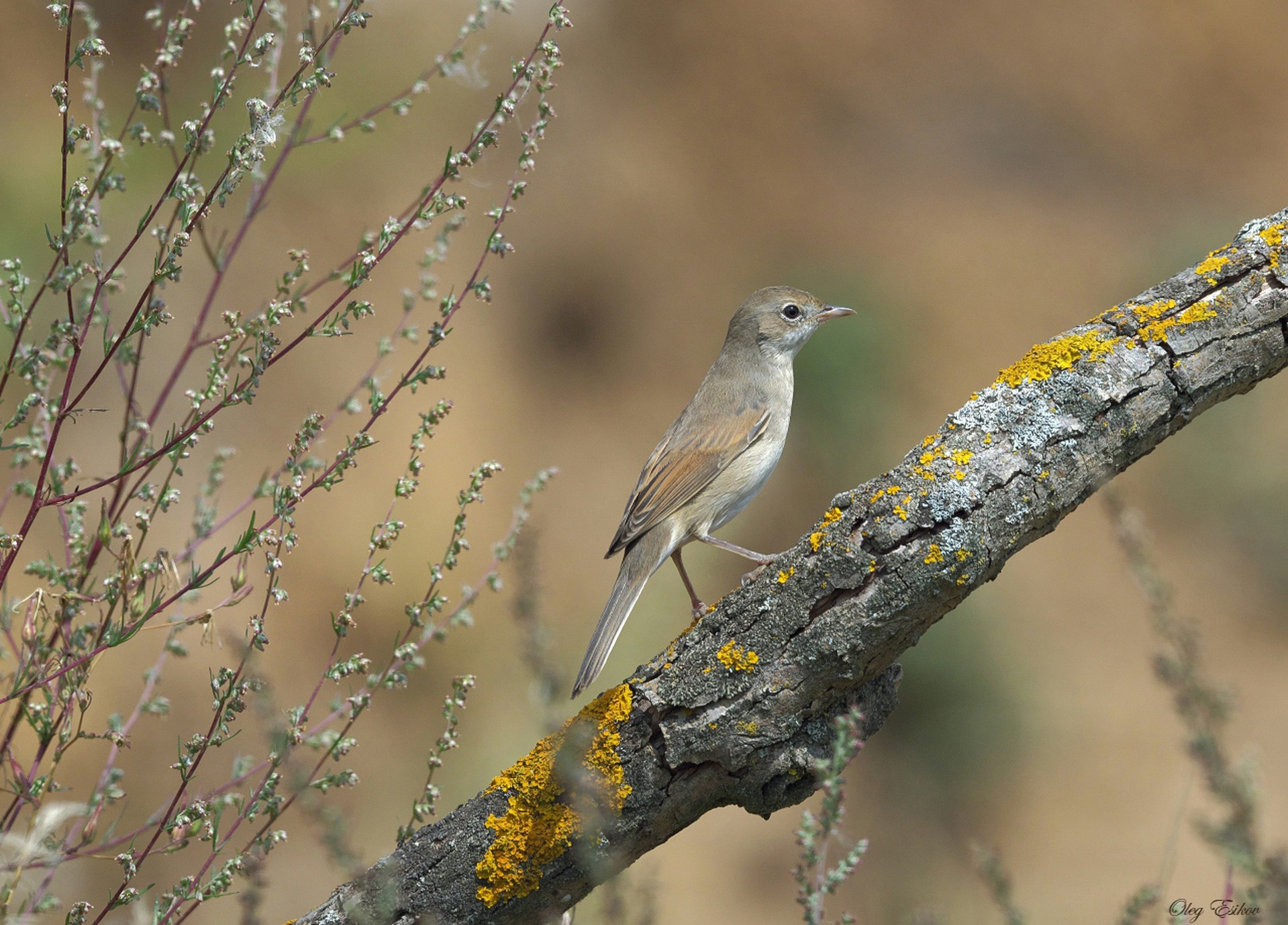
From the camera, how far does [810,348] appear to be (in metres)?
12.5

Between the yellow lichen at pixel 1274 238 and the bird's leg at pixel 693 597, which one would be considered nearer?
the yellow lichen at pixel 1274 238

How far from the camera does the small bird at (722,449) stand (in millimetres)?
4879

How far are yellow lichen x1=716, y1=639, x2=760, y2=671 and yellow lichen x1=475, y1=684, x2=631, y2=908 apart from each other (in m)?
0.32

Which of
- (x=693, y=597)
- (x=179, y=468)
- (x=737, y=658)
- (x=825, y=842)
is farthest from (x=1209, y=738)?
(x=179, y=468)

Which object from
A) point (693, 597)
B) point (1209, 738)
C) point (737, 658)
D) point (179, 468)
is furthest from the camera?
point (693, 597)

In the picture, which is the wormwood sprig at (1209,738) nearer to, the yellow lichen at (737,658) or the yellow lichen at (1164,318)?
the yellow lichen at (1164,318)

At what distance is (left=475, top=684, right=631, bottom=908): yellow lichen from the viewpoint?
2.93m

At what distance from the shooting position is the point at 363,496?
10477 millimetres

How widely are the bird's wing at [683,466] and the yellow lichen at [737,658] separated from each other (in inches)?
77.6

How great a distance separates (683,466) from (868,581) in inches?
94.1

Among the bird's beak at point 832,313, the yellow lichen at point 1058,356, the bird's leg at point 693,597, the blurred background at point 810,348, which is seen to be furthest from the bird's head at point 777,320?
the blurred background at point 810,348

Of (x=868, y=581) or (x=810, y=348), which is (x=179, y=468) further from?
(x=810, y=348)

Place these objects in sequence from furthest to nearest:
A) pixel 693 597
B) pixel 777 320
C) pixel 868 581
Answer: pixel 777 320
pixel 693 597
pixel 868 581

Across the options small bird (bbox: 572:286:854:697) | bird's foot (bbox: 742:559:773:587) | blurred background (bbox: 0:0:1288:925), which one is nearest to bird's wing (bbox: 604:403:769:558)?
small bird (bbox: 572:286:854:697)
